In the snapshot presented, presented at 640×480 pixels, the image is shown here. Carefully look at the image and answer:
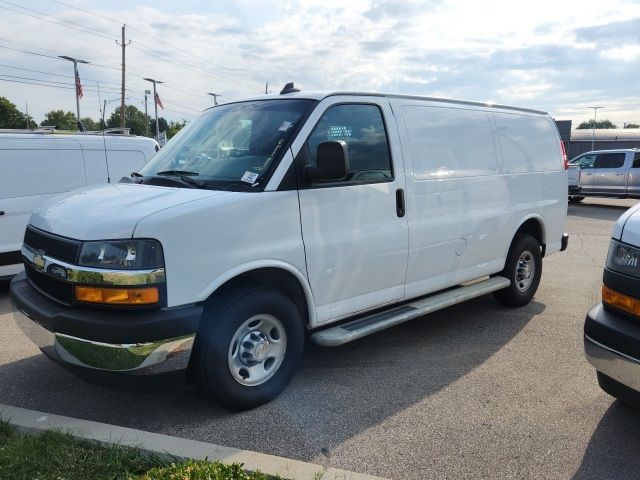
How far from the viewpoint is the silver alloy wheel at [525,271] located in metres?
6.17

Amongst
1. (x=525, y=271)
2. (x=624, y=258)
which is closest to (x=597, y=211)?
(x=525, y=271)

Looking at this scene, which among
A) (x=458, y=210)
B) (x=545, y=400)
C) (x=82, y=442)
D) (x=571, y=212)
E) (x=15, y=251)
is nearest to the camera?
(x=82, y=442)

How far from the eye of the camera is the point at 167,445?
315 centimetres

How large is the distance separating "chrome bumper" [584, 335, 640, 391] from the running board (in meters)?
1.50

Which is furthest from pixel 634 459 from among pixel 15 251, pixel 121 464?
pixel 15 251

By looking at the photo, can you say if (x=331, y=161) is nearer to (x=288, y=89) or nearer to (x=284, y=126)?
(x=284, y=126)

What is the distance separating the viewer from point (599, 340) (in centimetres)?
324

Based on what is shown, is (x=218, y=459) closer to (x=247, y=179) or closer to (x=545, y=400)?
(x=247, y=179)

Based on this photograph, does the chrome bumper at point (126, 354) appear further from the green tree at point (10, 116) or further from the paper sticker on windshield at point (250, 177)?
the green tree at point (10, 116)

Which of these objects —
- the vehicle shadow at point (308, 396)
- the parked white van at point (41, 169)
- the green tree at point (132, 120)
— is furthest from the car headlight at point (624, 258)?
the green tree at point (132, 120)

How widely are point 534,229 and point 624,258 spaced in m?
3.19

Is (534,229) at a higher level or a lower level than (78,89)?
lower

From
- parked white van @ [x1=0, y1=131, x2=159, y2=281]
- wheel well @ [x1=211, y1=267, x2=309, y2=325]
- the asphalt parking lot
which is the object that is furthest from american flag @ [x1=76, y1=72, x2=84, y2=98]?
wheel well @ [x1=211, y1=267, x2=309, y2=325]

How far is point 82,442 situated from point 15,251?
4.46 m
